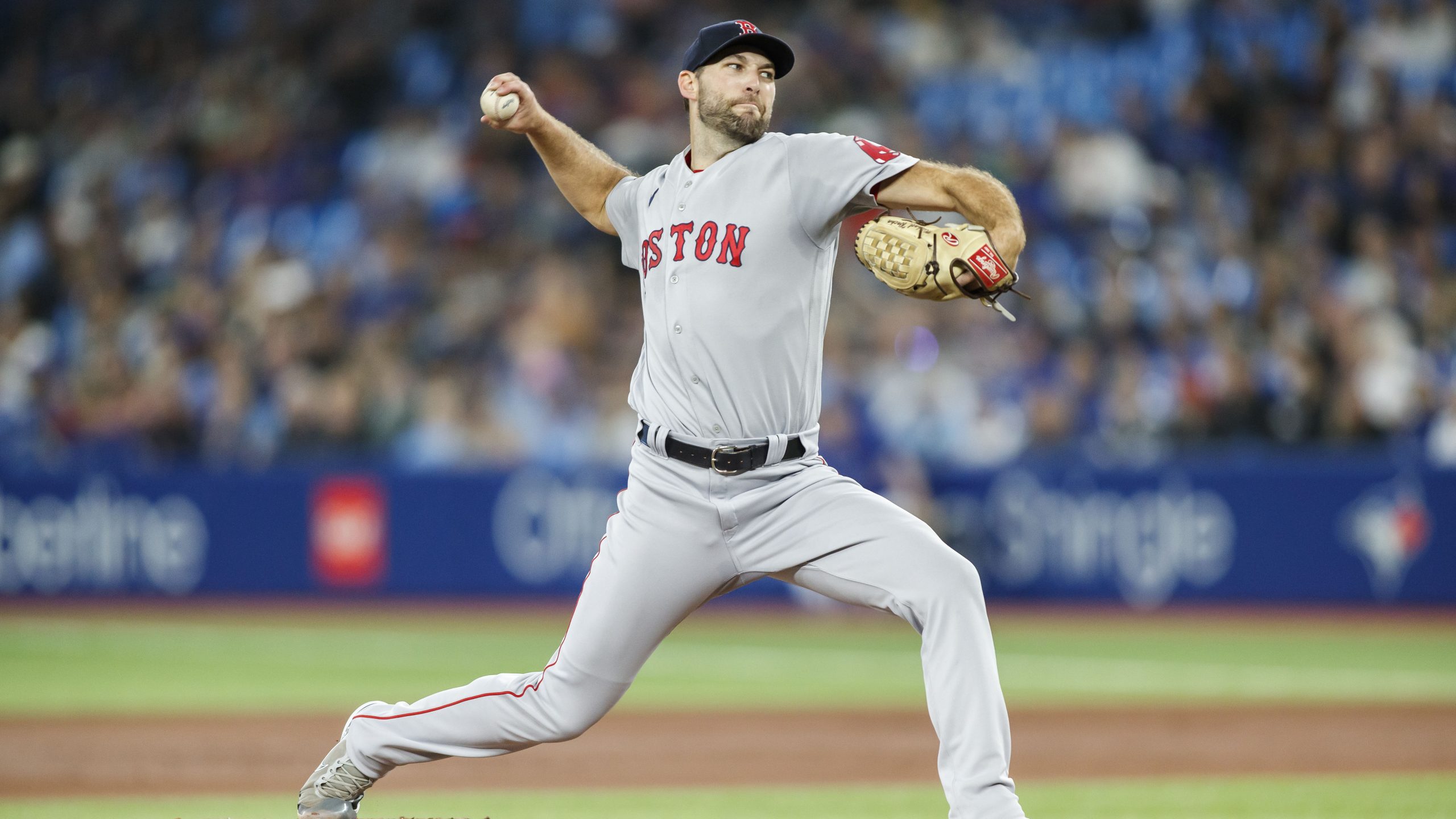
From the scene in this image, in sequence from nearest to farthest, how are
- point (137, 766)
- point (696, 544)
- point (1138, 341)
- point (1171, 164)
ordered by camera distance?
point (696, 544), point (137, 766), point (1138, 341), point (1171, 164)

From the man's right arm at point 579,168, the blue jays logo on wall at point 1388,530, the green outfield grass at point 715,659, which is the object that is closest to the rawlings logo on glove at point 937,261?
the man's right arm at point 579,168

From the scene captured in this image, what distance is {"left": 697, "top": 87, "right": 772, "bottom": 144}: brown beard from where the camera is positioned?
14.6 ft

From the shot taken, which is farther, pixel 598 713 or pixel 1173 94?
pixel 1173 94

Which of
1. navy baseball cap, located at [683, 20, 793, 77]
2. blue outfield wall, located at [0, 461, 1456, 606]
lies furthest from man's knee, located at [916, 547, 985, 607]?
blue outfield wall, located at [0, 461, 1456, 606]

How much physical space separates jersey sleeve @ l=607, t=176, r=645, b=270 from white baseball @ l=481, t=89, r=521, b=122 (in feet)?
1.26

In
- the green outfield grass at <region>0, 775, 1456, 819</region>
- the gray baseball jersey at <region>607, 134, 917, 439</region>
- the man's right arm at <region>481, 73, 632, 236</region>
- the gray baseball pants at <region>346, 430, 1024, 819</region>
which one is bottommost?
the green outfield grass at <region>0, 775, 1456, 819</region>

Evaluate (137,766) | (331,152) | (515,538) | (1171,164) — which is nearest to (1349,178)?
(1171,164)

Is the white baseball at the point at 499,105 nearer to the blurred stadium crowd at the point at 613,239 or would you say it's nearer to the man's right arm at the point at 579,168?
the man's right arm at the point at 579,168

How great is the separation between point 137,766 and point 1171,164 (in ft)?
34.6

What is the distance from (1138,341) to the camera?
520 inches

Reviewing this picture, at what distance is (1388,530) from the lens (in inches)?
487

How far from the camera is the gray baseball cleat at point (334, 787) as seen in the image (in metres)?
4.57

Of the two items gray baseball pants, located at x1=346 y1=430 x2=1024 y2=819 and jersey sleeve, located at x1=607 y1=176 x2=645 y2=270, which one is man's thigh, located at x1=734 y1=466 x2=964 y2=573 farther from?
jersey sleeve, located at x1=607 y1=176 x2=645 y2=270

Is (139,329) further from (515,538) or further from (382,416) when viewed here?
(515,538)
